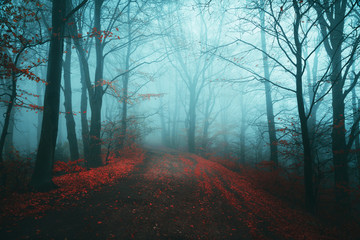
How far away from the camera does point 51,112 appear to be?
487 cm

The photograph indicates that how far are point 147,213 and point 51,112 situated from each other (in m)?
4.48

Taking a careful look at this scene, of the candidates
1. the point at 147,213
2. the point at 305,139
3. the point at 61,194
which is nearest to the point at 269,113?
the point at 305,139

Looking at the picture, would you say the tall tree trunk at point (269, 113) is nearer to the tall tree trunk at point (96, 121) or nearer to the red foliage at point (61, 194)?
the red foliage at point (61, 194)

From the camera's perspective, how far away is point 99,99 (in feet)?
26.6

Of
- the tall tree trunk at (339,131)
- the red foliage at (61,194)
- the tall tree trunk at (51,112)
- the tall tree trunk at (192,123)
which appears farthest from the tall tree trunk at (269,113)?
the tall tree trunk at (51,112)

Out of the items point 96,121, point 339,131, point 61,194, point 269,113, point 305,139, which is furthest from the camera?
point 269,113

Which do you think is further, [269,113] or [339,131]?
[269,113]

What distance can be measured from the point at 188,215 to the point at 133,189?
2.20 meters

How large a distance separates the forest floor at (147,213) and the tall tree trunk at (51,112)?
602 mm

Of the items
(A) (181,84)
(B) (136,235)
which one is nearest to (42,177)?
(B) (136,235)

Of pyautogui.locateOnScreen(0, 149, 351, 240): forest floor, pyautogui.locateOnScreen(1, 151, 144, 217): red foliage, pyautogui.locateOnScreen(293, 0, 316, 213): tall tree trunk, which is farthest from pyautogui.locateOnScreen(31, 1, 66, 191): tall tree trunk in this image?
pyautogui.locateOnScreen(293, 0, 316, 213): tall tree trunk

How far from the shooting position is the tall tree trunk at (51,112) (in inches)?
183

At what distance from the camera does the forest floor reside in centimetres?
314

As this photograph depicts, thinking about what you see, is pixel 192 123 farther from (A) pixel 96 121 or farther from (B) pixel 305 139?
(B) pixel 305 139
